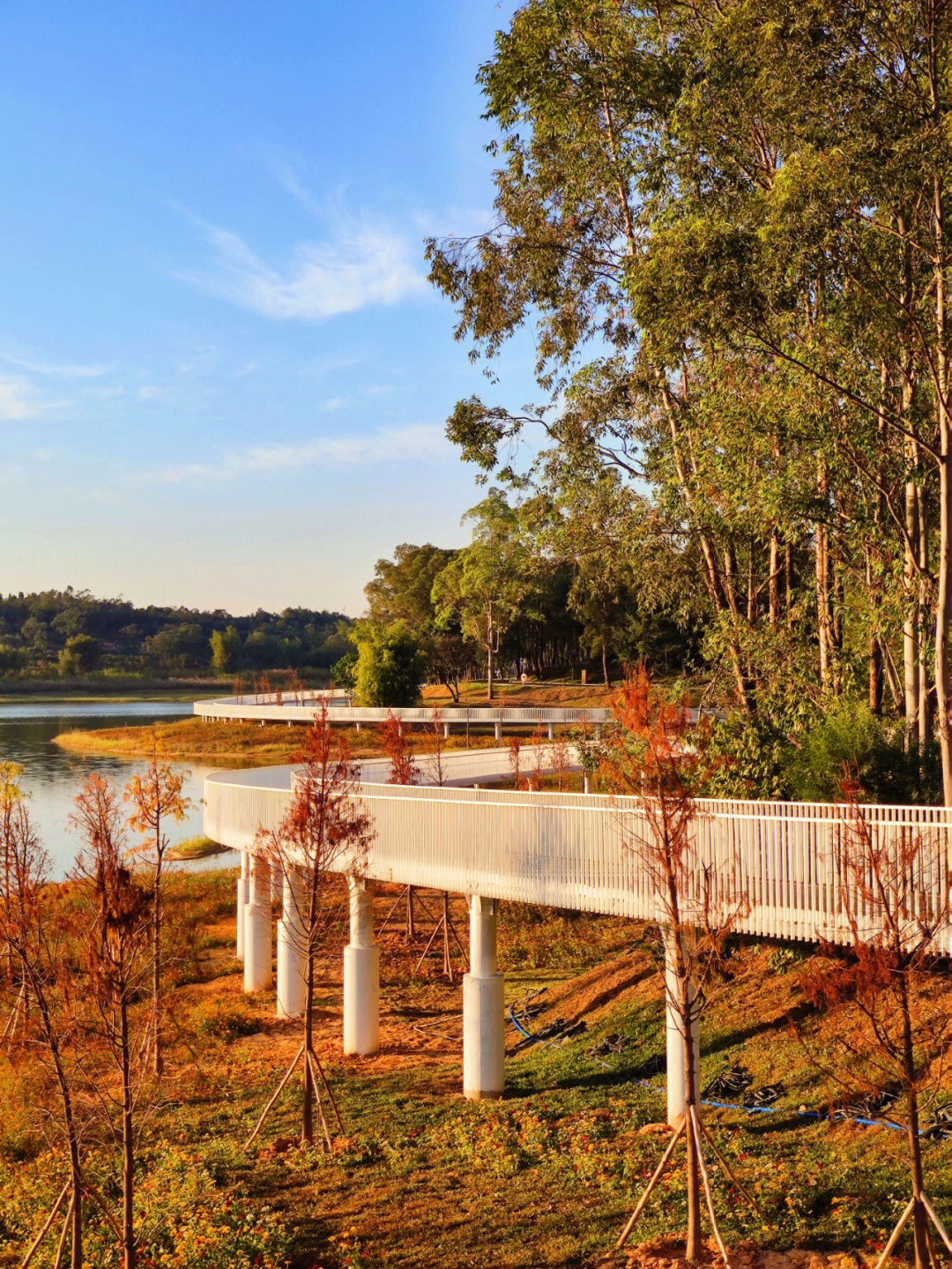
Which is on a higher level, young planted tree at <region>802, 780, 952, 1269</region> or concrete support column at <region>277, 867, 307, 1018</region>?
young planted tree at <region>802, 780, 952, 1269</region>

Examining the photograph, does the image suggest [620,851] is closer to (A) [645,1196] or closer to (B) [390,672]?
(A) [645,1196]

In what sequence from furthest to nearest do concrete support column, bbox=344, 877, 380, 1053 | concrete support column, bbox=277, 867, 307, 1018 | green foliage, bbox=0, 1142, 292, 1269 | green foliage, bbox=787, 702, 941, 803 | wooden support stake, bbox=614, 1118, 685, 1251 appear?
concrete support column, bbox=277, 867, 307, 1018, concrete support column, bbox=344, 877, 380, 1053, green foliage, bbox=787, 702, 941, 803, green foliage, bbox=0, 1142, 292, 1269, wooden support stake, bbox=614, 1118, 685, 1251

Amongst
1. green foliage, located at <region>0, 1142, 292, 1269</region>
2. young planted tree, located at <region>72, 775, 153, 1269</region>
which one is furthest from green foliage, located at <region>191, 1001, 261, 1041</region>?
green foliage, located at <region>0, 1142, 292, 1269</region>

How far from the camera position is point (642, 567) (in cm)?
2081

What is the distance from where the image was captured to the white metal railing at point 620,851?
10562 millimetres

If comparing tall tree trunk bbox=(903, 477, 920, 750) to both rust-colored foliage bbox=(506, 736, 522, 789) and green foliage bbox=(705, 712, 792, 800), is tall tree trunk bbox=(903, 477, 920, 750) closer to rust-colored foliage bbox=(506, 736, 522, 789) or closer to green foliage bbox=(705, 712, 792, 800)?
green foliage bbox=(705, 712, 792, 800)

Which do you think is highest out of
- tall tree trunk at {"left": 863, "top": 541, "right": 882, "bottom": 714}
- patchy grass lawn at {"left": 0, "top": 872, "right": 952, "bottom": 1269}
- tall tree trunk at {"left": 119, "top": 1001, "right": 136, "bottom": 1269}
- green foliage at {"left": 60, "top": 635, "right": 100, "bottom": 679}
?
green foliage at {"left": 60, "top": 635, "right": 100, "bottom": 679}

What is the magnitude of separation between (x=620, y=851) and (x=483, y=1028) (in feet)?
10.8

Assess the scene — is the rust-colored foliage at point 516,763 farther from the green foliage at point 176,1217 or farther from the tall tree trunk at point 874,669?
the green foliage at point 176,1217

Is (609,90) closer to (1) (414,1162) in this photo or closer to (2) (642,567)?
(2) (642,567)

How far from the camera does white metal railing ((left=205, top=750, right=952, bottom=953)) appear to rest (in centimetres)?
1056

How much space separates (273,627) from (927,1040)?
6538 inches

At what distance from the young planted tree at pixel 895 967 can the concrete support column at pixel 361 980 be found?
248 inches

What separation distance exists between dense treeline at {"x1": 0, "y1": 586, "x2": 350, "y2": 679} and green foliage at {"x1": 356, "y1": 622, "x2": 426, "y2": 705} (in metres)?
80.5
